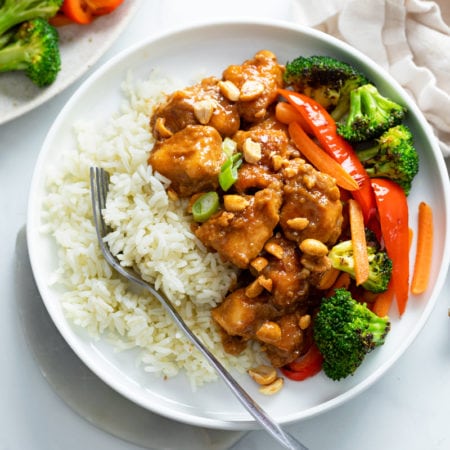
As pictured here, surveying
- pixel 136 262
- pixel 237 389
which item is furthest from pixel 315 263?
pixel 136 262

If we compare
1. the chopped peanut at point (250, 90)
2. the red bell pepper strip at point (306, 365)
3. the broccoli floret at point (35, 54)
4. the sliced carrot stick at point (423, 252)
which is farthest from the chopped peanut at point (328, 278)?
the broccoli floret at point (35, 54)

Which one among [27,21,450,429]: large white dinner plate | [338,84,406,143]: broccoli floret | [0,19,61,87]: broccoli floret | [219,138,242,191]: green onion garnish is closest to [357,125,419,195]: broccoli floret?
[338,84,406,143]: broccoli floret

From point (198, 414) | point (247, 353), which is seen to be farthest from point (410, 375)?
point (198, 414)

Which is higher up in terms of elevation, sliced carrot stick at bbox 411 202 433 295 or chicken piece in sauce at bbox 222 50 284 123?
chicken piece in sauce at bbox 222 50 284 123

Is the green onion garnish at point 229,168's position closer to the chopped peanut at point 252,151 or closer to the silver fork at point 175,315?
the chopped peanut at point 252,151

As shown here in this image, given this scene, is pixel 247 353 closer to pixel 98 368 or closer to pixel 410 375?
pixel 98 368

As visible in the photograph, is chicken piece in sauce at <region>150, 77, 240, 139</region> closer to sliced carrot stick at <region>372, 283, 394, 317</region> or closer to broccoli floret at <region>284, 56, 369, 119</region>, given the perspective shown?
broccoli floret at <region>284, 56, 369, 119</region>
